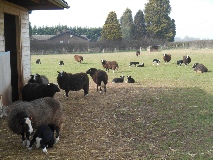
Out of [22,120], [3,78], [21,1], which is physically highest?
[21,1]

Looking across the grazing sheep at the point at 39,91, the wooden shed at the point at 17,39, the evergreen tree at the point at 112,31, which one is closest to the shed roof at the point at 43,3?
the wooden shed at the point at 17,39

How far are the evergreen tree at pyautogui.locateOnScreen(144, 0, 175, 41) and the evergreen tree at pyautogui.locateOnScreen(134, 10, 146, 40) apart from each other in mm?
6024

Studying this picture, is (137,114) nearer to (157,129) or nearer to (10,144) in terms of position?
(157,129)

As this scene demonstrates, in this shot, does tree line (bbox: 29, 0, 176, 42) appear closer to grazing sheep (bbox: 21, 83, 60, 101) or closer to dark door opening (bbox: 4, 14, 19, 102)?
dark door opening (bbox: 4, 14, 19, 102)

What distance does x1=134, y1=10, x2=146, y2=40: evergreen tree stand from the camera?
316 feet

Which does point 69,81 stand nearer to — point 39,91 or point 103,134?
point 39,91

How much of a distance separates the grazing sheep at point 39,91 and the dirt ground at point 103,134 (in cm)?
95

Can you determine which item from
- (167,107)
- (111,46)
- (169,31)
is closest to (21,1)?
(167,107)

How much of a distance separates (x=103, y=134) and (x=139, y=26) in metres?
92.0

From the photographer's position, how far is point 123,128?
8.73 m

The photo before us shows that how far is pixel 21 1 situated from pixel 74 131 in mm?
5748

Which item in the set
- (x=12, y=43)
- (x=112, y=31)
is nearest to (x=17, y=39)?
(x=12, y=43)

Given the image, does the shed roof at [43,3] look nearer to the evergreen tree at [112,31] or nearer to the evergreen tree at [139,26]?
the evergreen tree at [112,31]

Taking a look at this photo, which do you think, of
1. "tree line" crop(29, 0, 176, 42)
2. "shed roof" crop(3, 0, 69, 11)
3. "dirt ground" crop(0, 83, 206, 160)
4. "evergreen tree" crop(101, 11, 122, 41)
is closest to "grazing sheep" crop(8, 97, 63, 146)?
"dirt ground" crop(0, 83, 206, 160)
